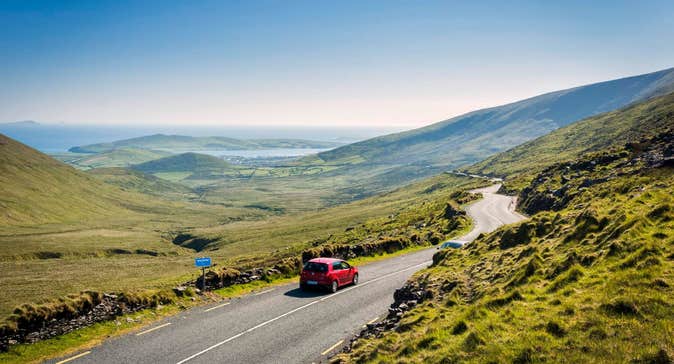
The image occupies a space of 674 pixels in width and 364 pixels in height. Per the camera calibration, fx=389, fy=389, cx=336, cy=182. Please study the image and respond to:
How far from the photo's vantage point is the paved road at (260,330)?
16266mm

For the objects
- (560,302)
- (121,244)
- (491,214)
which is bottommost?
(121,244)

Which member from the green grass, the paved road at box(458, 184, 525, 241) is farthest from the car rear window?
the paved road at box(458, 184, 525, 241)

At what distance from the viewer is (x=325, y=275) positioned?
1043 inches

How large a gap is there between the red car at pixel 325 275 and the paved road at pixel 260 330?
0.67 meters

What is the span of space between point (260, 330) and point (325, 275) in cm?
783

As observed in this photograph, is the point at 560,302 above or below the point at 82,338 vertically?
above

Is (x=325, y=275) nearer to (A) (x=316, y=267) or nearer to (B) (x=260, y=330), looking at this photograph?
(A) (x=316, y=267)

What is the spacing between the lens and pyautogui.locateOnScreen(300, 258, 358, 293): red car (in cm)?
2655

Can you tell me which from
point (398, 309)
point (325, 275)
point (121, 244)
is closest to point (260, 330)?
point (398, 309)

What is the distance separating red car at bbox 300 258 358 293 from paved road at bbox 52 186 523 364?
671 mm

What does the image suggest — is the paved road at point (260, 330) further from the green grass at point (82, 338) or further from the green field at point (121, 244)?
the green field at point (121, 244)

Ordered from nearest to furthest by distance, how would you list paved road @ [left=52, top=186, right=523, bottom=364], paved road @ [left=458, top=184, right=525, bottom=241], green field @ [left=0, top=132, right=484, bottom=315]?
paved road @ [left=52, top=186, right=523, bottom=364]
paved road @ [left=458, top=184, right=525, bottom=241]
green field @ [left=0, top=132, right=484, bottom=315]

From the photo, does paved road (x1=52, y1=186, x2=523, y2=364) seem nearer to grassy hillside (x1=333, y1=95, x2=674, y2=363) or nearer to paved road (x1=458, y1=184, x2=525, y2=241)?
grassy hillside (x1=333, y1=95, x2=674, y2=363)

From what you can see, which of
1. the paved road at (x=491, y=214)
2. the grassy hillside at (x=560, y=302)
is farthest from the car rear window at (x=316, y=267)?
the paved road at (x=491, y=214)
